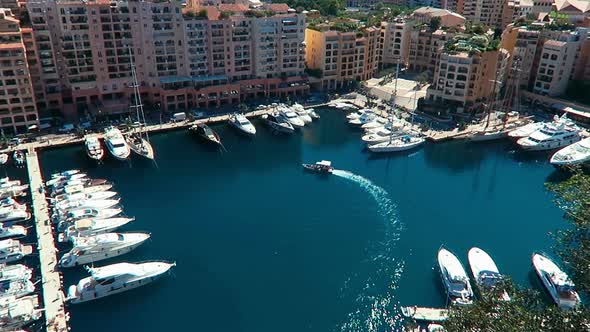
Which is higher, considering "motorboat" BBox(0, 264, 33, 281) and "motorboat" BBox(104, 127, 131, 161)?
"motorboat" BBox(104, 127, 131, 161)

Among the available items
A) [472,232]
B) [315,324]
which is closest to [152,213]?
[315,324]

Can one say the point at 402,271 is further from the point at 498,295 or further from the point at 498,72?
the point at 498,72

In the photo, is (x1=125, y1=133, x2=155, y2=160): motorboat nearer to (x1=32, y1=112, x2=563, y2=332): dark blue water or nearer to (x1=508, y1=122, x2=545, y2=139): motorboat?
(x1=32, y1=112, x2=563, y2=332): dark blue water

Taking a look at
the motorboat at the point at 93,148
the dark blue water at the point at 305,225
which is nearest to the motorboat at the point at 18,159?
the dark blue water at the point at 305,225

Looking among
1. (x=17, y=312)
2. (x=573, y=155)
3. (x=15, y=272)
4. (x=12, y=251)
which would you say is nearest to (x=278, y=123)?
(x=12, y=251)

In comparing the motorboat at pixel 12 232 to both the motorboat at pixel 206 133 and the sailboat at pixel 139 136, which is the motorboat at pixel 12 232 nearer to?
the sailboat at pixel 139 136

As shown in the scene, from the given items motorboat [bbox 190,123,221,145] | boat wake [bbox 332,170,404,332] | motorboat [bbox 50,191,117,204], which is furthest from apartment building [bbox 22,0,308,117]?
boat wake [bbox 332,170,404,332]
